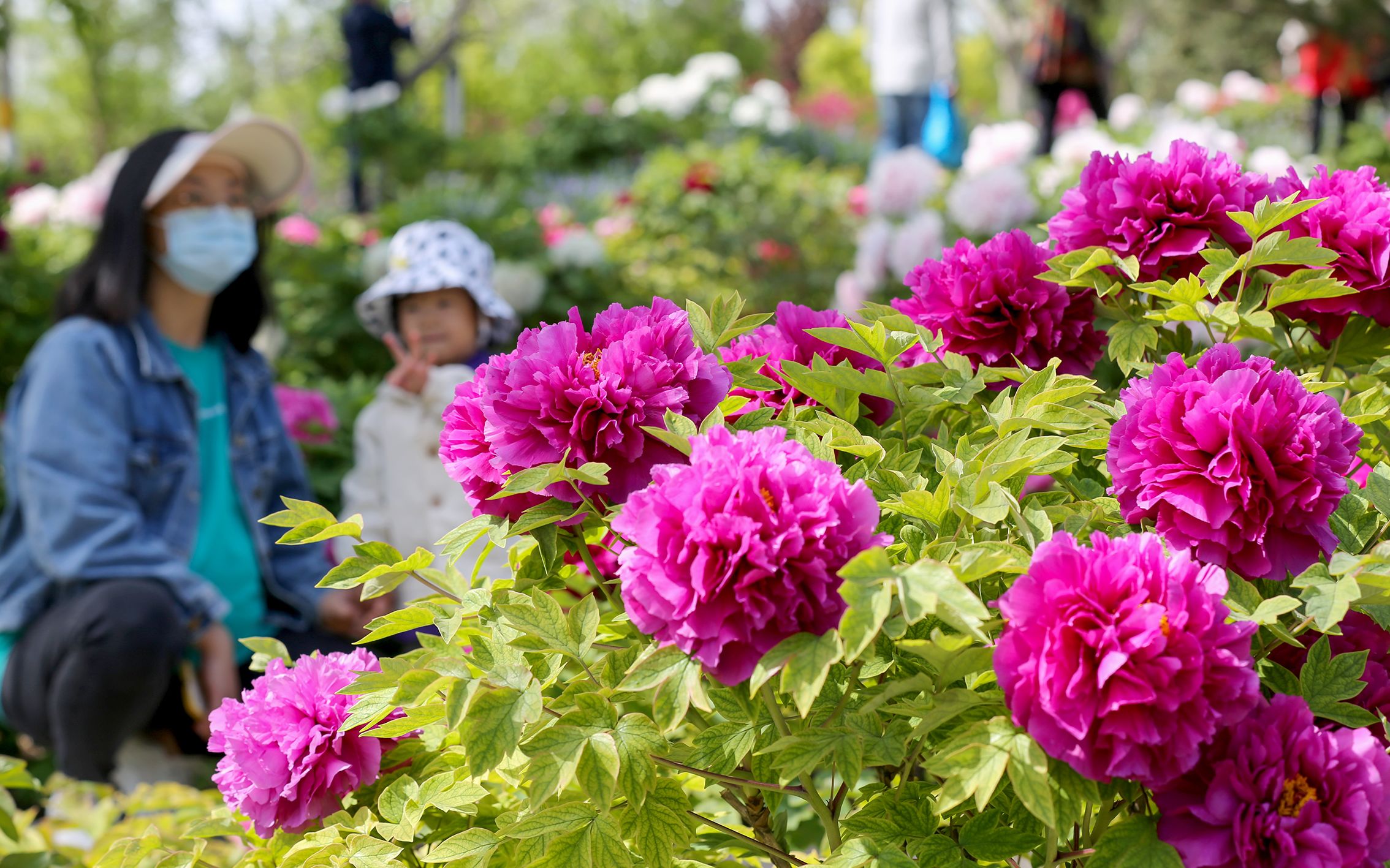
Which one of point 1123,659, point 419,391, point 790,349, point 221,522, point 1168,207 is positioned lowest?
point 221,522

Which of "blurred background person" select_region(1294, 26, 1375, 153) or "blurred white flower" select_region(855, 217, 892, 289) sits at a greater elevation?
"blurred background person" select_region(1294, 26, 1375, 153)

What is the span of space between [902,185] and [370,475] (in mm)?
2835

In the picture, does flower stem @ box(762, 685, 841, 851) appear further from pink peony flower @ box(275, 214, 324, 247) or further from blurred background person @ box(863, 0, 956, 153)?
blurred background person @ box(863, 0, 956, 153)

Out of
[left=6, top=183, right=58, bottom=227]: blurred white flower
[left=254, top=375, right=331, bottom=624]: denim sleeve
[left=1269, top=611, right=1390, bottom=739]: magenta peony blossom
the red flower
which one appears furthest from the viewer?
[left=6, top=183, right=58, bottom=227]: blurred white flower

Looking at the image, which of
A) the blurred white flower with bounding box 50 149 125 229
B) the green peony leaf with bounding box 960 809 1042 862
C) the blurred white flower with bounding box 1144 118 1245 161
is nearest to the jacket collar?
the green peony leaf with bounding box 960 809 1042 862

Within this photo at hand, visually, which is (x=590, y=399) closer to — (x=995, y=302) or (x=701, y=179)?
(x=995, y=302)

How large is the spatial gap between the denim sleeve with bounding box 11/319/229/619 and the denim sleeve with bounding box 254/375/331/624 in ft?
0.93

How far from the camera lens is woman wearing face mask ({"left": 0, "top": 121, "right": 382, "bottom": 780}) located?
2.62m

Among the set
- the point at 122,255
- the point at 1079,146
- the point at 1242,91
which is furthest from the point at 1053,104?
the point at 122,255

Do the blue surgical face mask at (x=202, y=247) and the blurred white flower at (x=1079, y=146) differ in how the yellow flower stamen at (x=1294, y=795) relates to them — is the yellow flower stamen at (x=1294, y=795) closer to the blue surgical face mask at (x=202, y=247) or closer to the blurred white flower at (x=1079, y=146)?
the blue surgical face mask at (x=202, y=247)

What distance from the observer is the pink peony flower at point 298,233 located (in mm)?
6676

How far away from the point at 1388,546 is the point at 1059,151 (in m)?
4.84

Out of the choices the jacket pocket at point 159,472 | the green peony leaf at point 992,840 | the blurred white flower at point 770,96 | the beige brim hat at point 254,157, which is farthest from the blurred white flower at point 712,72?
the green peony leaf at point 992,840

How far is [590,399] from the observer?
94 cm
